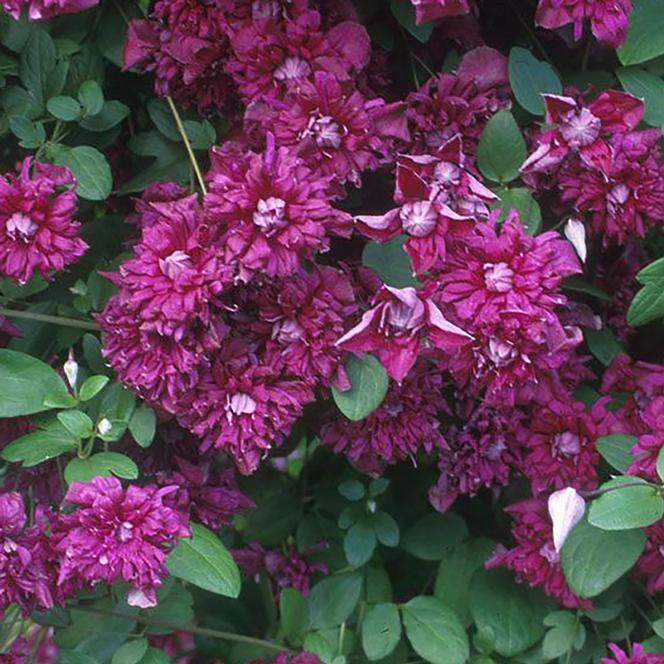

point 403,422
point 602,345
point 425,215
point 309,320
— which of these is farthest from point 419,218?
point 602,345

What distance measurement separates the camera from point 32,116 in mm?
1003

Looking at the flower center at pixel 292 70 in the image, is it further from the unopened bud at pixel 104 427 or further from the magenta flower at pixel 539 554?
the magenta flower at pixel 539 554

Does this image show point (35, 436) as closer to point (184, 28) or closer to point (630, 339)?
point (184, 28)

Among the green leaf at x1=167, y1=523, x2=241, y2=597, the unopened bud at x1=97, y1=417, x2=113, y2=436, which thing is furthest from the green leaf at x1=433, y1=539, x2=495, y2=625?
the unopened bud at x1=97, y1=417, x2=113, y2=436

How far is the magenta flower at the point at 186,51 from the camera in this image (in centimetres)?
92

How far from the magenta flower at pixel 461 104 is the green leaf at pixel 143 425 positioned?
0.29m

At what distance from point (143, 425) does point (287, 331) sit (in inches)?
5.9

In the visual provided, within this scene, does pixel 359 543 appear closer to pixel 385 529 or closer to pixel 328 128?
pixel 385 529

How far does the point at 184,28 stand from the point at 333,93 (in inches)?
6.0

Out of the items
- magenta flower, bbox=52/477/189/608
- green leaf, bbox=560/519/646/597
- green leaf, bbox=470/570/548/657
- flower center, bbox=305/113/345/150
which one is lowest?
green leaf, bbox=470/570/548/657

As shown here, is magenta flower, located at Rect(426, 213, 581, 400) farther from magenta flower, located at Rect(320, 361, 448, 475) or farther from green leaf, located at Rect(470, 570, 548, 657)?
green leaf, located at Rect(470, 570, 548, 657)

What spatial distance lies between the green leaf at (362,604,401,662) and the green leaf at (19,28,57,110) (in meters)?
0.56

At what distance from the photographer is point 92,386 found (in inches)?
35.4

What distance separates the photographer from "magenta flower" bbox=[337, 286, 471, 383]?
2.65 ft
